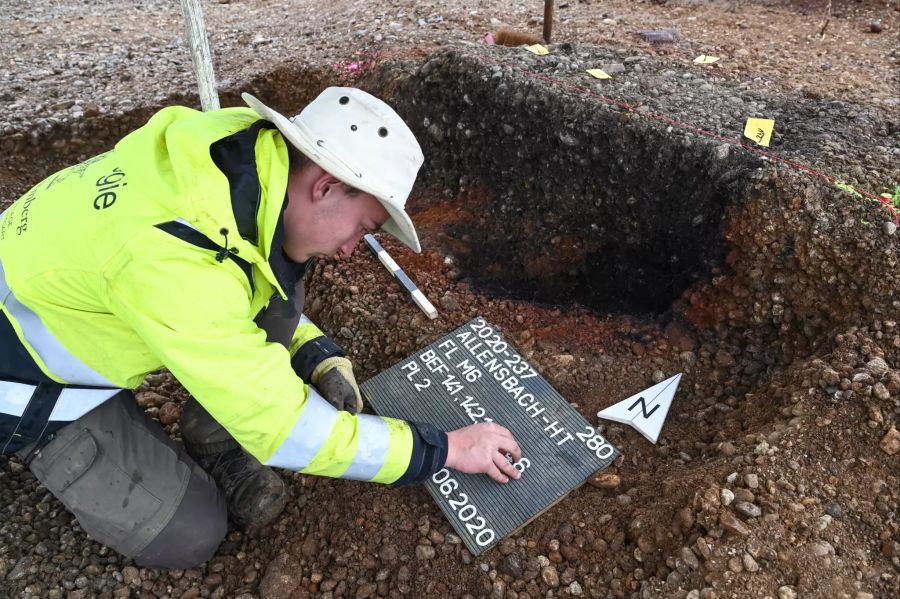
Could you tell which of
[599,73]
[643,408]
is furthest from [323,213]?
[599,73]

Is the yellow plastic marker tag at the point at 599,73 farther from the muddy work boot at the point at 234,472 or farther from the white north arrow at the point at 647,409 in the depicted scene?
the muddy work boot at the point at 234,472

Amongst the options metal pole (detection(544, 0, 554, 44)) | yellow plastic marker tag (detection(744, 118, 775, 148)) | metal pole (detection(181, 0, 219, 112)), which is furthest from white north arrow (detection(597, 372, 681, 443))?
metal pole (detection(544, 0, 554, 44))

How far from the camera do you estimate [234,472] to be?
7.95 ft

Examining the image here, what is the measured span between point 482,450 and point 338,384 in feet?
2.16

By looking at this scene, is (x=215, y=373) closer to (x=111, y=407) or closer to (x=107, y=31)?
(x=111, y=407)

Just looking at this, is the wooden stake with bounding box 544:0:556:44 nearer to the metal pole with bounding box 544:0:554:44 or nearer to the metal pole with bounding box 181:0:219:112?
the metal pole with bounding box 544:0:554:44

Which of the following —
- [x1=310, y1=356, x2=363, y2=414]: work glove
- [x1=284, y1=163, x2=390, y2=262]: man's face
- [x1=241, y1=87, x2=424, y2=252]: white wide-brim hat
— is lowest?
[x1=310, y1=356, x2=363, y2=414]: work glove

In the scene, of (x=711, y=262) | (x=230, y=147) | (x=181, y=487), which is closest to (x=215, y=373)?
(x=230, y=147)

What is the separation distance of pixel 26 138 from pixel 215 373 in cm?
364

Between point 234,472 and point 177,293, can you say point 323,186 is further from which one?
point 234,472

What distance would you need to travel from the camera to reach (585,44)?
4.23 meters

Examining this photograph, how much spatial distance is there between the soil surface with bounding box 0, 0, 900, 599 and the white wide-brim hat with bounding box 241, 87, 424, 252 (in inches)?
48.1

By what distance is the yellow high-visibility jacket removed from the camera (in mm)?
1507

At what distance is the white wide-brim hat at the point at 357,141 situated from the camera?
1.59 meters
